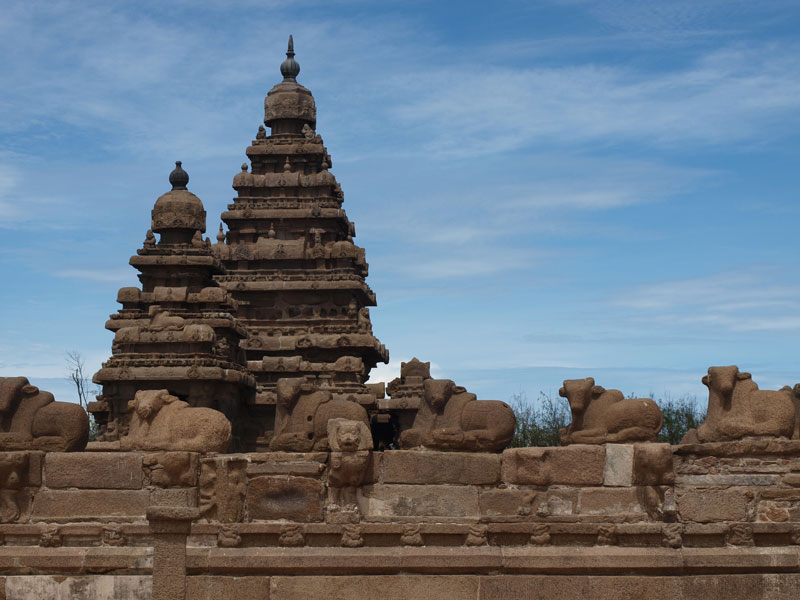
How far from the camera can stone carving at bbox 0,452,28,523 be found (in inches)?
535

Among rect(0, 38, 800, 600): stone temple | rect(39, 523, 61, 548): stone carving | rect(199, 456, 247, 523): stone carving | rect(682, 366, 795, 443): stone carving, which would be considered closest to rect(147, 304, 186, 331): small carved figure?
rect(0, 38, 800, 600): stone temple

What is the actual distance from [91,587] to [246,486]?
2046 millimetres

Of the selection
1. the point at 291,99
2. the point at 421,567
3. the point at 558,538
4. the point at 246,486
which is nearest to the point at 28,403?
the point at 246,486

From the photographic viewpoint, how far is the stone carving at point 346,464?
1296cm

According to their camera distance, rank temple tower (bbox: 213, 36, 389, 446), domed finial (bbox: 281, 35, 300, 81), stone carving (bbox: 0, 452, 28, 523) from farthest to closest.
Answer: domed finial (bbox: 281, 35, 300, 81)
temple tower (bbox: 213, 36, 389, 446)
stone carving (bbox: 0, 452, 28, 523)

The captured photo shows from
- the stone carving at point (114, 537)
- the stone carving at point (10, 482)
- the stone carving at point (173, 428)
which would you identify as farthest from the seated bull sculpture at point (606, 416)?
the stone carving at point (10, 482)

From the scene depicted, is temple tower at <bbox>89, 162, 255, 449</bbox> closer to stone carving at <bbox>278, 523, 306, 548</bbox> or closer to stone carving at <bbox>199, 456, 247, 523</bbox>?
stone carving at <bbox>199, 456, 247, 523</bbox>

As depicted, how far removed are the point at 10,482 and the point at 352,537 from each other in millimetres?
4004

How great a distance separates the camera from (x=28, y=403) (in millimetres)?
14320

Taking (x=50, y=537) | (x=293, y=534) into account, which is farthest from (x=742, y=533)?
(x=50, y=537)

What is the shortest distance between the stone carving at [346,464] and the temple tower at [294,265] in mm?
21892

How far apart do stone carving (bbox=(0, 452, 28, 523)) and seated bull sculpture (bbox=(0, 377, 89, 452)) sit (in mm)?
351

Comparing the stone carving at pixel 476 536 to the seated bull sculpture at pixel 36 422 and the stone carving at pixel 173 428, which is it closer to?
the stone carving at pixel 173 428

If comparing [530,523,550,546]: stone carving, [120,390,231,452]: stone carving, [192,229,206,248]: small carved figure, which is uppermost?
[192,229,206,248]: small carved figure
